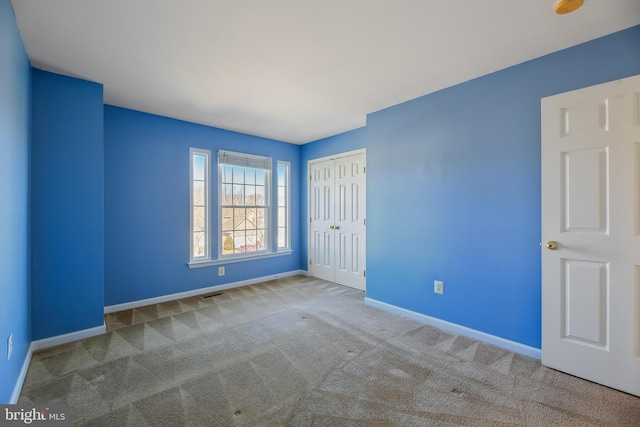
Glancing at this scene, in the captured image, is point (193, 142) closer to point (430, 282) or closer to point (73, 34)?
point (73, 34)

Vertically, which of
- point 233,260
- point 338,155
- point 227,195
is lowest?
point 233,260

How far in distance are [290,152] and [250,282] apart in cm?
239

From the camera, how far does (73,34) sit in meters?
2.03

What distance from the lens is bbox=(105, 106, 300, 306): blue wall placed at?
11.2 feet

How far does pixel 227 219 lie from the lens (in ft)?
14.4

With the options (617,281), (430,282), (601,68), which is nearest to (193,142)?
(430,282)

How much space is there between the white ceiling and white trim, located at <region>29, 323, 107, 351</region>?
241cm

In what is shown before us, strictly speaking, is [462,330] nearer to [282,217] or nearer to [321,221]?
[321,221]

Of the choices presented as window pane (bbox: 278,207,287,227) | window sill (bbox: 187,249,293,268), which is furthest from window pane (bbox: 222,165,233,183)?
window sill (bbox: 187,249,293,268)

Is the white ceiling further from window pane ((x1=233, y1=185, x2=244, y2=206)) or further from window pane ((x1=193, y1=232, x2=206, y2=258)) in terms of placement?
window pane ((x1=193, y1=232, x2=206, y2=258))

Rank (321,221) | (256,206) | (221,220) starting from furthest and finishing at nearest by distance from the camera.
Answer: (321,221) < (256,206) < (221,220)

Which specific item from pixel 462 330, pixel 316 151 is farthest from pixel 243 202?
pixel 462 330

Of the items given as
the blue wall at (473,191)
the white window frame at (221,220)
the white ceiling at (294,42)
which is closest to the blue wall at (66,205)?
the white ceiling at (294,42)

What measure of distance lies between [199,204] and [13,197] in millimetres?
2231
